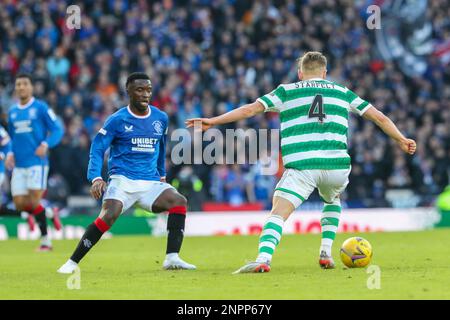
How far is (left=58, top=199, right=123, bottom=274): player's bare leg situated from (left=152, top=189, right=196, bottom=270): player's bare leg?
588 mm

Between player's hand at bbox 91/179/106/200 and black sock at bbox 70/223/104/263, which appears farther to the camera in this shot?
black sock at bbox 70/223/104/263

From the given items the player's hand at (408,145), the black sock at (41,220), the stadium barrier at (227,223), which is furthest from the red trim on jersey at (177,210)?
the stadium barrier at (227,223)

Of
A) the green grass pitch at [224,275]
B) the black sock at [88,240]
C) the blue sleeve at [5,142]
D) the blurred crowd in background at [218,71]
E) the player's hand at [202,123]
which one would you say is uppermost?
the blurred crowd in background at [218,71]

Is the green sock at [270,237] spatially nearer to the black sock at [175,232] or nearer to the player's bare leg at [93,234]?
the black sock at [175,232]

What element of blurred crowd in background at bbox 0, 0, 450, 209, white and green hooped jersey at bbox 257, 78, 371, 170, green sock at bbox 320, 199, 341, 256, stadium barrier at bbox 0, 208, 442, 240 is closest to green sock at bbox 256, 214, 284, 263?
white and green hooped jersey at bbox 257, 78, 371, 170

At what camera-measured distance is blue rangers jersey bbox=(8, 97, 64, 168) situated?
1535cm

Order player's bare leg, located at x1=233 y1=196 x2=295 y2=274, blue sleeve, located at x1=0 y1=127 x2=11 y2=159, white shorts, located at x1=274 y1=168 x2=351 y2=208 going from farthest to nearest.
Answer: blue sleeve, located at x1=0 y1=127 x2=11 y2=159 < white shorts, located at x1=274 y1=168 x2=351 y2=208 < player's bare leg, located at x1=233 y1=196 x2=295 y2=274

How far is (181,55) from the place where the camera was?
25.0 meters

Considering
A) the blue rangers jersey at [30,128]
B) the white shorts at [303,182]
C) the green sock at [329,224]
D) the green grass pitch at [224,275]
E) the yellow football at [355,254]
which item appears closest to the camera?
the green grass pitch at [224,275]

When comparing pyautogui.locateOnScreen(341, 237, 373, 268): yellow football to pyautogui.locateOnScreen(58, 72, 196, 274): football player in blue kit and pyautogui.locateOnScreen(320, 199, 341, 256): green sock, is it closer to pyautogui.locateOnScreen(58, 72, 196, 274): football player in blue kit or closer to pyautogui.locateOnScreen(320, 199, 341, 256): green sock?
pyautogui.locateOnScreen(320, 199, 341, 256): green sock

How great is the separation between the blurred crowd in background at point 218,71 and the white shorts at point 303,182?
1121cm

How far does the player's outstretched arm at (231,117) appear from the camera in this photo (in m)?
9.68
